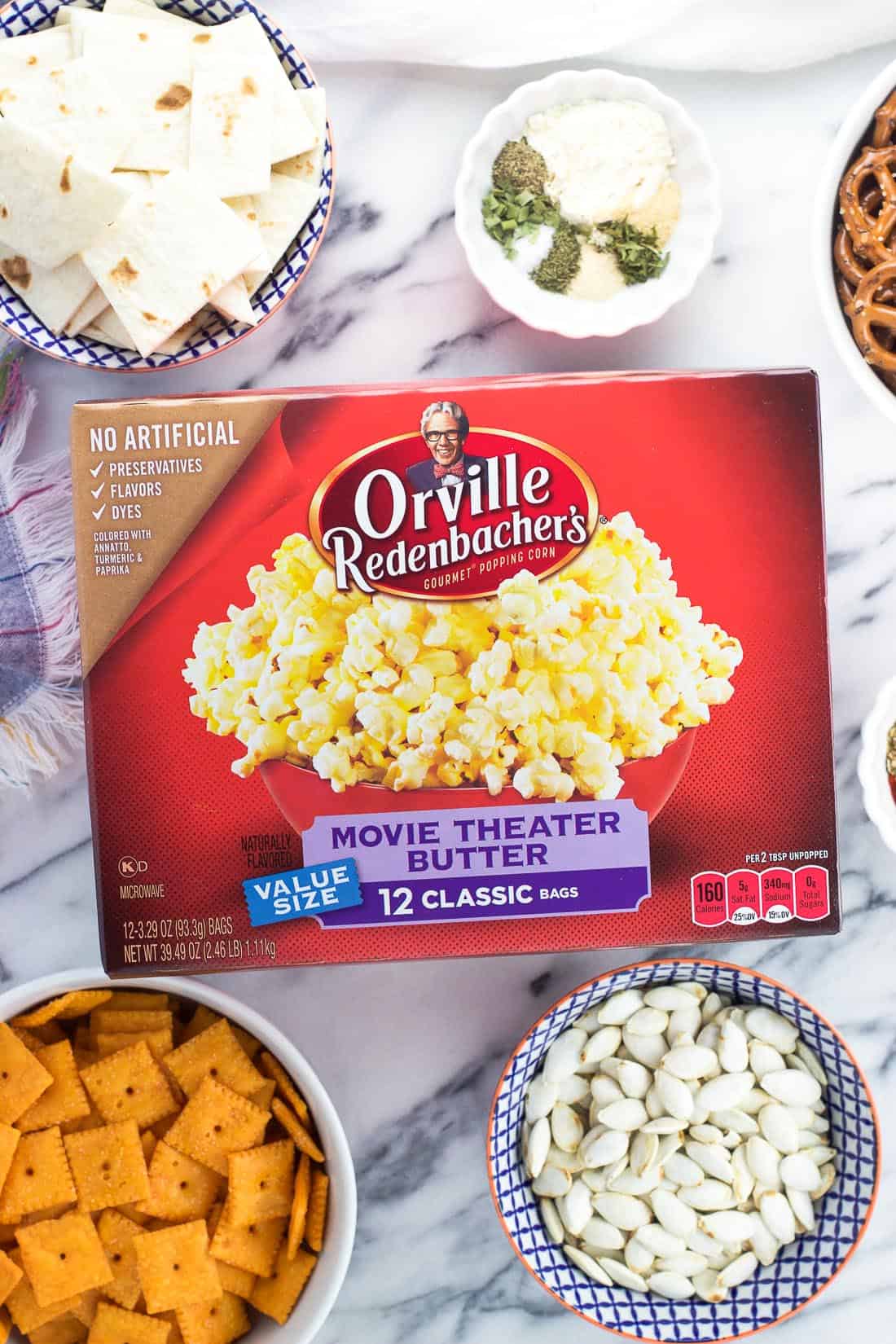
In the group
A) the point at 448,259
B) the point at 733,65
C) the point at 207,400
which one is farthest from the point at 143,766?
the point at 733,65

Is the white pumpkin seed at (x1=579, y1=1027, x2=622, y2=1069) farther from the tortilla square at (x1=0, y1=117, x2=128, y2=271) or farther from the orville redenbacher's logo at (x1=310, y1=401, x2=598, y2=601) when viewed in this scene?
the tortilla square at (x1=0, y1=117, x2=128, y2=271)

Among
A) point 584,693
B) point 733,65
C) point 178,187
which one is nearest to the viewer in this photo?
point 584,693

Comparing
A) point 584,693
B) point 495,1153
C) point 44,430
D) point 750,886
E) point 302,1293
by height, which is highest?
point 44,430

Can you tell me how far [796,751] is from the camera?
1368 millimetres

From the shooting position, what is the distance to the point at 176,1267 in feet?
4.81

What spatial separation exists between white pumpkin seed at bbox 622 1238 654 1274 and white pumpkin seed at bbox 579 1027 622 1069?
8.9 inches

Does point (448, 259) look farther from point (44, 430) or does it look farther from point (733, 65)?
point (44, 430)

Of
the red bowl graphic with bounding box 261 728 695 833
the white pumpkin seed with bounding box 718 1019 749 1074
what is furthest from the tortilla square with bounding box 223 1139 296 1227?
the white pumpkin seed with bounding box 718 1019 749 1074

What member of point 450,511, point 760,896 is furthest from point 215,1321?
point 450,511

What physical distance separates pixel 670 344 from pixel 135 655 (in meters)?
0.82

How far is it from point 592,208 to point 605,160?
0.06 meters

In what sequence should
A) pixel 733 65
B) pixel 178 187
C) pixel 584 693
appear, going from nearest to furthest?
pixel 584 693 < pixel 178 187 < pixel 733 65

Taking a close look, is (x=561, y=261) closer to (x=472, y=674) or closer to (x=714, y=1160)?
(x=472, y=674)

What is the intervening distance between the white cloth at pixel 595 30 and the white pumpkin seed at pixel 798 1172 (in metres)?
1.42
